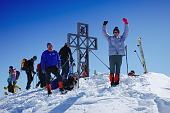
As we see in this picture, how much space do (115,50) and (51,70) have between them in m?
2.48

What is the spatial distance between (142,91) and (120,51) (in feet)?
7.28

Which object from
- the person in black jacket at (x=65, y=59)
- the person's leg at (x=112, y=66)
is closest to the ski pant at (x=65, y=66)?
the person in black jacket at (x=65, y=59)

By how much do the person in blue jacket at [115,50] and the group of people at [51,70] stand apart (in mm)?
1980

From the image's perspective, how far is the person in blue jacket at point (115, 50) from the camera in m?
12.4

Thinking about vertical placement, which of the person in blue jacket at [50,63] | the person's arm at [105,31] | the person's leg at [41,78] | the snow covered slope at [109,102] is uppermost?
the person's arm at [105,31]

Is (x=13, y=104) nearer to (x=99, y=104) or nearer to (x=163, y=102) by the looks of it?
(x=99, y=104)

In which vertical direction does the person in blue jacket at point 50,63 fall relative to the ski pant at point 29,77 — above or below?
above

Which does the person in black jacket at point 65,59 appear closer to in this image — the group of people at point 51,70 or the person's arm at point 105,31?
the group of people at point 51,70

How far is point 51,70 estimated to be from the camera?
42.6ft

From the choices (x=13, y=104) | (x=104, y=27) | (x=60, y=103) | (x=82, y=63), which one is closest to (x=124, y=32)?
(x=104, y=27)

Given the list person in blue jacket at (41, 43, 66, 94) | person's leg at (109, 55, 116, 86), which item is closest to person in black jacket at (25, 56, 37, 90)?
person in blue jacket at (41, 43, 66, 94)

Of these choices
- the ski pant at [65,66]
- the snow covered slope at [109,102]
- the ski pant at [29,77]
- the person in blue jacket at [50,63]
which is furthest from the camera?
the ski pant at [29,77]

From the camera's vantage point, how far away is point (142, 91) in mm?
10773

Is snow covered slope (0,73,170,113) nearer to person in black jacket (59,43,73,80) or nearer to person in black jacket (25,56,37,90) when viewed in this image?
person in black jacket (59,43,73,80)
